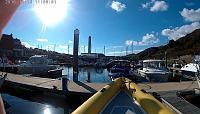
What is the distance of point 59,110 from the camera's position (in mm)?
15797

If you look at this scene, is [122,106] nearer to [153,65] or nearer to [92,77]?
[153,65]

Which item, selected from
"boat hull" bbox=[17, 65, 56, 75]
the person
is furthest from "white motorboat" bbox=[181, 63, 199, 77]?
the person

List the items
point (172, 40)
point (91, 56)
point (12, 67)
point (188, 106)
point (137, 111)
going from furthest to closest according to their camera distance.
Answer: point (172, 40) < point (91, 56) < point (12, 67) < point (188, 106) < point (137, 111)

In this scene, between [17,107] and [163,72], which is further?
[163,72]

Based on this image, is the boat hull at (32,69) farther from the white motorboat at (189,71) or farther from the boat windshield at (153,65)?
the white motorboat at (189,71)

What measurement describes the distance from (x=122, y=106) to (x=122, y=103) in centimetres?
38

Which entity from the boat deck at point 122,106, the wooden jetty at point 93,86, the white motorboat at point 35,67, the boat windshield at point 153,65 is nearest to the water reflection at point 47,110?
the wooden jetty at point 93,86

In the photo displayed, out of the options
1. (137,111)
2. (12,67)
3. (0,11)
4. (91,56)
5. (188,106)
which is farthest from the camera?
(91,56)

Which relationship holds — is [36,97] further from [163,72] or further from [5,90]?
[163,72]

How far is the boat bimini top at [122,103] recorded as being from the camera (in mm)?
6866

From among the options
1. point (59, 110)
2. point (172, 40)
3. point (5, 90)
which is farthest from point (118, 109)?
point (172, 40)

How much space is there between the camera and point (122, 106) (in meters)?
8.24

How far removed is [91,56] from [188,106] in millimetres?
94022

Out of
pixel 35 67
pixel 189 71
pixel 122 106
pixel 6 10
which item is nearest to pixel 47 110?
pixel 122 106
